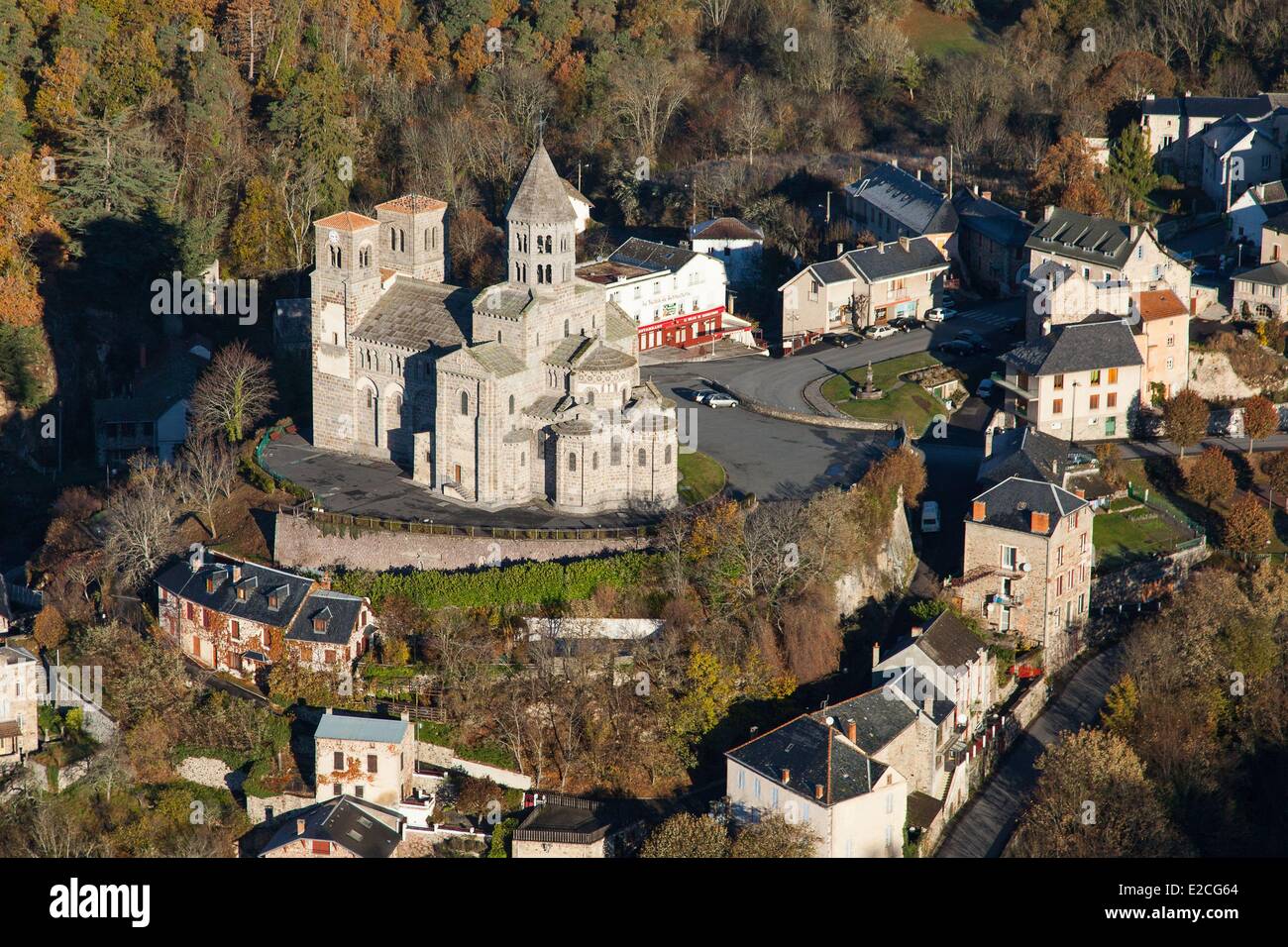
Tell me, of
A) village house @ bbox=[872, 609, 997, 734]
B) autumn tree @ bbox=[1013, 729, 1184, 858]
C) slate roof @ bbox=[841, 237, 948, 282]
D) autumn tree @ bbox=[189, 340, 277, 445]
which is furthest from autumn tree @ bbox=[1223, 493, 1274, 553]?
autumn tree @ bbox=[189, 340, 277, 445]

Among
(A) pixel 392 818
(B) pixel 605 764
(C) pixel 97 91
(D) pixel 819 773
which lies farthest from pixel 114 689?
(C) pixel 97 91

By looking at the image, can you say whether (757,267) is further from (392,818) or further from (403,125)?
(392,818)

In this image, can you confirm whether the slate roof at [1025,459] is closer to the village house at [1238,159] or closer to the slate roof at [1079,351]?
the slate roof at [1079,351]

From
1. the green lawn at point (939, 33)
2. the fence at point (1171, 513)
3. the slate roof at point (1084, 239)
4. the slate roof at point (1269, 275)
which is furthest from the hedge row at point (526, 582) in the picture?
the green lawn at point (939, 33)

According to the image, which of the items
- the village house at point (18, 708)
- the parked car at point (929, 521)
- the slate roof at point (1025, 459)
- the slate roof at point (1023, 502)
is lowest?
the village house at point (18, 708)

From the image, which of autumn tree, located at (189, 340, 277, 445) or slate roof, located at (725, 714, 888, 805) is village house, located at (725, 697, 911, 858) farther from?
autumn tree, located at (189, 340, 277, 445)
